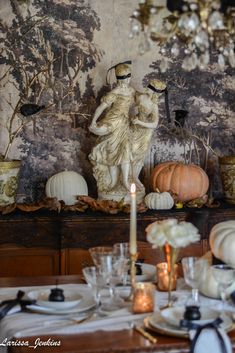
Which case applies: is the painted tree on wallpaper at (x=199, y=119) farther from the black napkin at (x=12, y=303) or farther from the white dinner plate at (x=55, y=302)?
the black napkin at (x=12, y=303)

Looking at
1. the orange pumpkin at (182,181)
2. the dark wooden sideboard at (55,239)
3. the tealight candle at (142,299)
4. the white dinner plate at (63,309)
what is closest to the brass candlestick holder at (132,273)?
the tealight candle at (142,299)

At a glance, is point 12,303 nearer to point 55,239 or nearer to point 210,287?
point 210,287

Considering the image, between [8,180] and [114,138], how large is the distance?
780mm

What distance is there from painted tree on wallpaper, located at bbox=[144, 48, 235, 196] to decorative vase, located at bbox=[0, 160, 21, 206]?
1.10 meters

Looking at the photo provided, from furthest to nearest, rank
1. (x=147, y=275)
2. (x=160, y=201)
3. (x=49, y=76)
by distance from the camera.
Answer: (x=49, y=76) → (x=160, y=201) → (x=147, y=275)

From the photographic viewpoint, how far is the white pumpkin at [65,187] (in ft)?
12.9

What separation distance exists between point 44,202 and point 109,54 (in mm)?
1247

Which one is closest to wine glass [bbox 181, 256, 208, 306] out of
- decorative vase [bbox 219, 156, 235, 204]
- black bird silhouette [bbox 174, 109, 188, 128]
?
decorative vase [bbox 219, 156, 235, 204]

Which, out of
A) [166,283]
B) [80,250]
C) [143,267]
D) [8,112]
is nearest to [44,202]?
[80,250]

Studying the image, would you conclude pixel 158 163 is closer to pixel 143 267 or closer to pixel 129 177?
pixel 129 177

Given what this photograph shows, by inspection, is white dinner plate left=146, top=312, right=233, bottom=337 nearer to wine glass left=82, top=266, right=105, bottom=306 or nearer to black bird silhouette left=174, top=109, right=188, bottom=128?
wine glass left=82, top=266, right=105, bottom=306

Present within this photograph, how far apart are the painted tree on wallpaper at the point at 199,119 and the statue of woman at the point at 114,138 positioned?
0.47m

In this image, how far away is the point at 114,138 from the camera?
3.96m

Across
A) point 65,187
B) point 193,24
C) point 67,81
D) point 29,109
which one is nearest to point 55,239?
point 65,187
